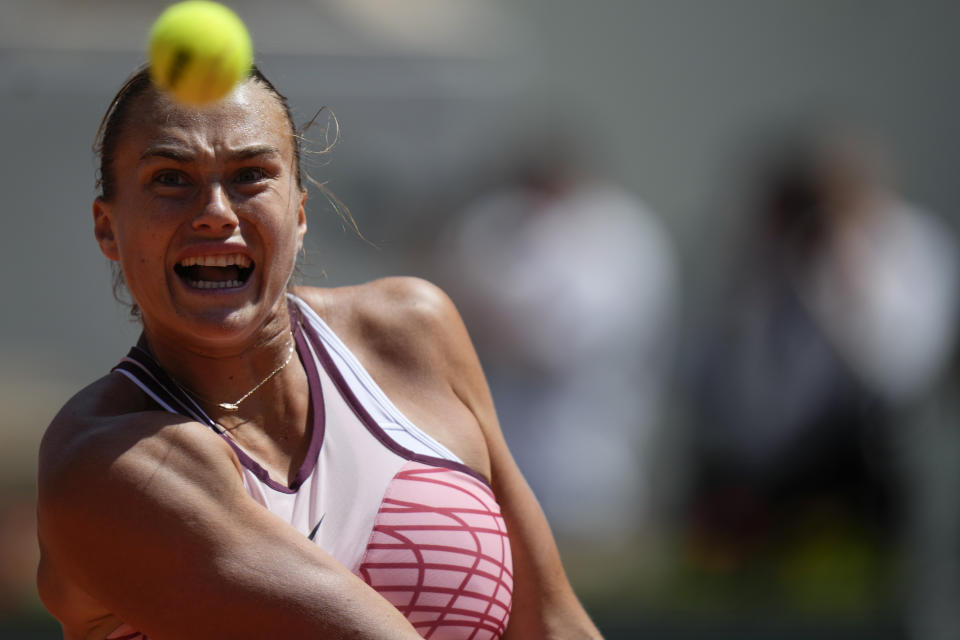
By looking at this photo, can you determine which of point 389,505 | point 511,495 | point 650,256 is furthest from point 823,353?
point 389,505

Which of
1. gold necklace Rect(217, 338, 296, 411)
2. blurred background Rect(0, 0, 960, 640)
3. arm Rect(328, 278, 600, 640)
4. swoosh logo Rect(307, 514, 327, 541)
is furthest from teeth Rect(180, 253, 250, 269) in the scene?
blurred background Rect(0, 0, 960, 640)

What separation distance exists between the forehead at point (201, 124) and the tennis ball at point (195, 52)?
0.09m

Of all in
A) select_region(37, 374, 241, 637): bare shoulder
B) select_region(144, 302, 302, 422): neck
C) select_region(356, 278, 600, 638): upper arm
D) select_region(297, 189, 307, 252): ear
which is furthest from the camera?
select_region(356, 278, 600, 638): upper arm

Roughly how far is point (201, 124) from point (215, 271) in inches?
10.3

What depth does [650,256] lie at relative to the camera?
662 centimetres

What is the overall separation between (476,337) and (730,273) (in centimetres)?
128

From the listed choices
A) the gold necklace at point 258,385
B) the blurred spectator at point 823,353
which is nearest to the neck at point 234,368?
the gold necklace at point 258,385

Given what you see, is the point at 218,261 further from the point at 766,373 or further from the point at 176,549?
the point at 766,373

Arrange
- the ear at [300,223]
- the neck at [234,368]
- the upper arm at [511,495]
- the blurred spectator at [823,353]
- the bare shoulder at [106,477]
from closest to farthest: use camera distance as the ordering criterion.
→ 1. the bare shoulder at [106,477]
2. the neck at [234,368]
3. the ear at [300,223]
4. the upper arm at [511,495]
5. the blurred spectator at [823,353]

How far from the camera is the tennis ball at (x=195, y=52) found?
2.11 m

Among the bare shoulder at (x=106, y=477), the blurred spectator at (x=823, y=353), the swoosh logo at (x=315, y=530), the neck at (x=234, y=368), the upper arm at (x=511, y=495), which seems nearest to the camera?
the bare shoulder at (x=106, y=477)

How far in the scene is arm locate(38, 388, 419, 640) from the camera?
2.03 metres

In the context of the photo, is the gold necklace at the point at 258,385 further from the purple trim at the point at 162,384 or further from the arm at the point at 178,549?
the arm at the point at 178,549

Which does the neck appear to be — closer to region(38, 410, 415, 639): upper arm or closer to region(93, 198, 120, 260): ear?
region(93, 198, 120, 260): ear
